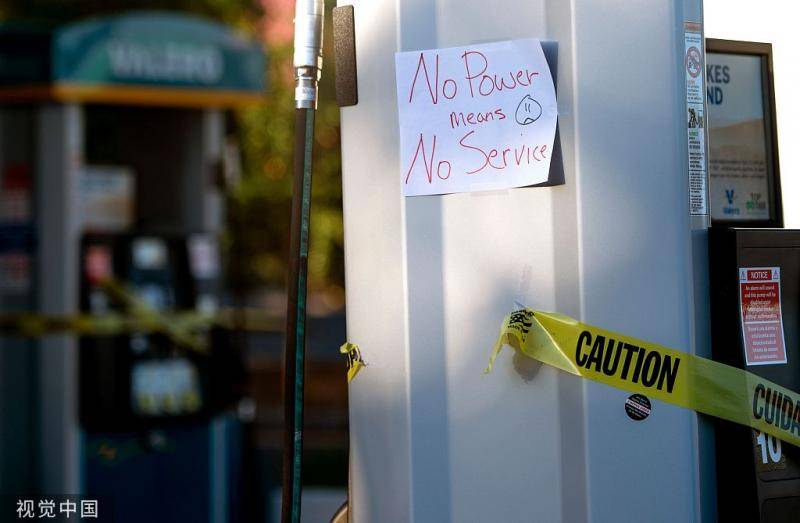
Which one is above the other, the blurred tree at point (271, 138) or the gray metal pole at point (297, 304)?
the blurred tree at point (271, 138)

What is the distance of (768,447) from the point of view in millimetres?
2254

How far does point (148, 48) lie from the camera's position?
6.82 metres

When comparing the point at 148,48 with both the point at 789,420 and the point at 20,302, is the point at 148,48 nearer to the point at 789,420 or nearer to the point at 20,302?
the point at 20,302

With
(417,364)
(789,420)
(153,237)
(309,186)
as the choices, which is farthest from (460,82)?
(153,237)

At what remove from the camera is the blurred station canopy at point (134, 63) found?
655cm

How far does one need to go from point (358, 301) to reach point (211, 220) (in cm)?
505

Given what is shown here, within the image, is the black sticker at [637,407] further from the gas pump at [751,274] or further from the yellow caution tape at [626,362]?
the gas pump at [751,274]

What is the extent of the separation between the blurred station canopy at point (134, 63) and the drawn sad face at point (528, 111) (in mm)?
4951

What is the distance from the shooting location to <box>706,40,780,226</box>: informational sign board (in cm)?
242

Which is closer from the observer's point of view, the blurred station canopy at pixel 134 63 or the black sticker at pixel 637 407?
the black sticker at pixel 637 407

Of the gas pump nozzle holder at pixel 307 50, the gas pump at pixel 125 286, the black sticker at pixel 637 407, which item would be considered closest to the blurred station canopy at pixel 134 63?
the gas pump at pixel 125 286

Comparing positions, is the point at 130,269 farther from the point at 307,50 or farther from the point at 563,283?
the point at 563,283

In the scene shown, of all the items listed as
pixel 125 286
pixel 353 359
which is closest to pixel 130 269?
pixel 125 286

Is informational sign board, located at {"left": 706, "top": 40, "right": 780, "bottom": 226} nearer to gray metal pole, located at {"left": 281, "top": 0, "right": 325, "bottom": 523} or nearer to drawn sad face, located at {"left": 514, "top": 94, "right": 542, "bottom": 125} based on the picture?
drawn sad face, located at {"left": 514, "top": 94, "right": 542, "bottom": 125}
